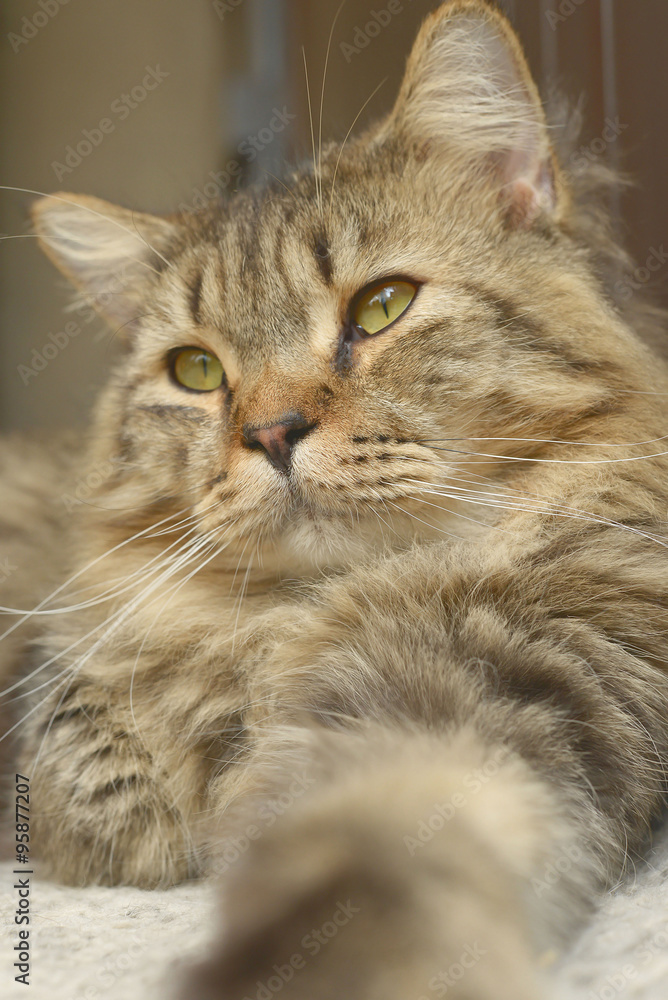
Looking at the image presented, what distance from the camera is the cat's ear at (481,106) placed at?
1118 mm

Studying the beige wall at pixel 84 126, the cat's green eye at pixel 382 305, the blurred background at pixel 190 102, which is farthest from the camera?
the beige wall at pixel 84 126

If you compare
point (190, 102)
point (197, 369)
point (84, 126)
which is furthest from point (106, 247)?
point (190, 102)

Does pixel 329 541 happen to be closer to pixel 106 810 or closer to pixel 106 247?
pixel 106 810

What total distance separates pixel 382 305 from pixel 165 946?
83cm

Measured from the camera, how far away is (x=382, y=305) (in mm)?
1110

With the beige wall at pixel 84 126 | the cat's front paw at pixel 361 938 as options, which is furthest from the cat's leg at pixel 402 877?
the beige wall at pixel 84 126

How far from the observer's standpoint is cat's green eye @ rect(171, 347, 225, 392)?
4.09 feet

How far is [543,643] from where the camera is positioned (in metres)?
0.80

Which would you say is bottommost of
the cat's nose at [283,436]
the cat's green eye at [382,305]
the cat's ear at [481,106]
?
the cat's nose at [283,436]

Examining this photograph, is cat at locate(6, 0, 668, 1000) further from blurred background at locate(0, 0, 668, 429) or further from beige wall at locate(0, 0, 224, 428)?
beige wall at locate(0, 0, 224, 428)

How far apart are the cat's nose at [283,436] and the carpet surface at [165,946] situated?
494 mm

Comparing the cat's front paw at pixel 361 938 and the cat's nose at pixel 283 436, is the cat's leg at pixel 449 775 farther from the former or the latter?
the cat's nose at pixel 283 436

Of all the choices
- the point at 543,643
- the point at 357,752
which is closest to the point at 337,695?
→ the point at 357,752

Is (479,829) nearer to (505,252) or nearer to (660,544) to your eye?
(660,544)
